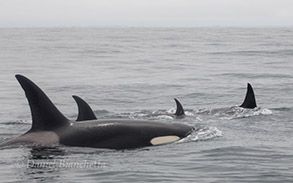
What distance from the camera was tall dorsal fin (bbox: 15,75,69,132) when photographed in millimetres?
10812

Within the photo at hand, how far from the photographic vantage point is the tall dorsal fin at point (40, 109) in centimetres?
1081

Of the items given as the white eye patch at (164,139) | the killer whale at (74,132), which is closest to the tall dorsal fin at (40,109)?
the killer whale at (74,132)

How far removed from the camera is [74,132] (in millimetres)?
11438

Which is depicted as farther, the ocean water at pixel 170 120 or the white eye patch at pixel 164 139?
the white eye patch at pixel 164 139

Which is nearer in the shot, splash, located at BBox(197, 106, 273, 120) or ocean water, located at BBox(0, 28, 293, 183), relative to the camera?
ocean water, located at BBox(0, 28, 293, 183)

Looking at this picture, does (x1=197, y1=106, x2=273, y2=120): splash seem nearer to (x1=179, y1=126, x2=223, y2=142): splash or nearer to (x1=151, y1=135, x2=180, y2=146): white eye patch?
(x1=179, y1=126, x2=223, y2=142): splash

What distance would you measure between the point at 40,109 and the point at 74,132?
0.77m

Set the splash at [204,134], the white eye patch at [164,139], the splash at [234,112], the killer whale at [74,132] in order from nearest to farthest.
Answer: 1. the killer whale at [74,132]
2. the white eye patch at [164,139]
3. the splash at [204,134]
4. the splash at [234,112]

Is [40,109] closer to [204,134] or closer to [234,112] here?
[204,134]

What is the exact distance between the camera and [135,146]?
11531 mm

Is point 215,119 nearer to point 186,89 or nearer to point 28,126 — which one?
point 28,126

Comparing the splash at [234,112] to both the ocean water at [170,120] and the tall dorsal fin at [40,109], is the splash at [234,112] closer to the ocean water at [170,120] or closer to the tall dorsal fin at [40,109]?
the ocean water at [170,120]

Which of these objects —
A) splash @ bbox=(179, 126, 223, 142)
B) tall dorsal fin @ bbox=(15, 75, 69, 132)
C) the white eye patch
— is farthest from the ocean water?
tall dorsal fin @ bbox=(15, 75, 69, 132)

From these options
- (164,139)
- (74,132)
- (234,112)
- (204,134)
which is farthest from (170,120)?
(74,132)
